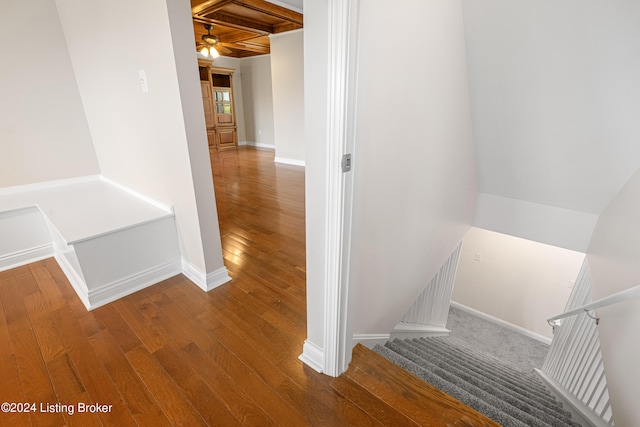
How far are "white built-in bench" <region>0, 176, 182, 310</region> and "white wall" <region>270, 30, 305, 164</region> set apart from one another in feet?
12.8

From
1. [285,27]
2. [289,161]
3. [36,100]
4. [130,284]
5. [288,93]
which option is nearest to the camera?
[130,284]

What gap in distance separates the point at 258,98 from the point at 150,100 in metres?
6.76

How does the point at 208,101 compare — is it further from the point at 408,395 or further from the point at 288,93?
the point at 408,395

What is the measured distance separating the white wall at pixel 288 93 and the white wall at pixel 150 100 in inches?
150

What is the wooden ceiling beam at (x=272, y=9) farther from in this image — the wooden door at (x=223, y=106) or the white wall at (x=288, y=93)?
the wooden door at (x=223, y=106)

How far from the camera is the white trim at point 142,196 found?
7.09 feet

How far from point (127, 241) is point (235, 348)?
3.52 ft

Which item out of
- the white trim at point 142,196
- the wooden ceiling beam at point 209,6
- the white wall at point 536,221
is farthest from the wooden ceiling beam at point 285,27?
the white wall at point 536,221

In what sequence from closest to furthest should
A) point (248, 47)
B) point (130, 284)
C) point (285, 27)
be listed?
1. point (130, 284)
2. point (285, 27)
3. point (248, 47)

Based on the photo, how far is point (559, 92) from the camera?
6.66ft

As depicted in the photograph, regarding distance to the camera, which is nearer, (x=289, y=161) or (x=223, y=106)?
(x=289, y=161)

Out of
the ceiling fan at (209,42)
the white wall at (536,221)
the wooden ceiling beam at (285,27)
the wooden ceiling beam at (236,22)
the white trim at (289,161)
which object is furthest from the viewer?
the white trim at (289,161)

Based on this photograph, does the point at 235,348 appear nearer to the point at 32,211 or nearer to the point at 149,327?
the point at 149,327

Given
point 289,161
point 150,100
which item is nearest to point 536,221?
point 150,100
